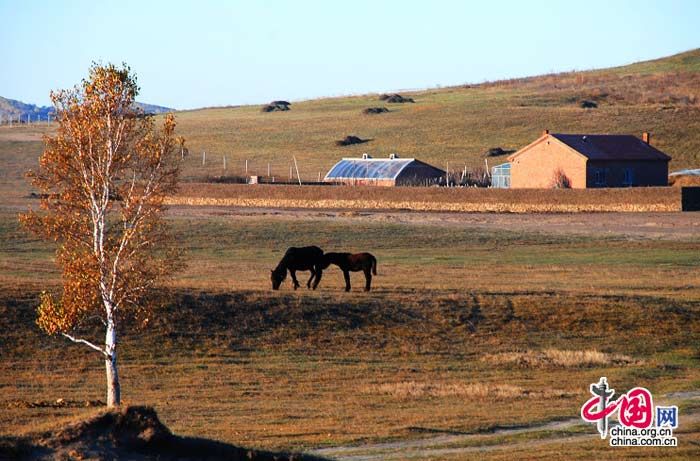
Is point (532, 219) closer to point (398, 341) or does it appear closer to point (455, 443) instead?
point (398, 341)

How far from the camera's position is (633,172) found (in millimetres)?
95062

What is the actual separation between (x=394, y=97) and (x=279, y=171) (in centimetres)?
6238

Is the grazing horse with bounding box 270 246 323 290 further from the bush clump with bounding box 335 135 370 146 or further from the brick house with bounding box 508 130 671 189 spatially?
the bush clump with bounding box 335 135 370 146

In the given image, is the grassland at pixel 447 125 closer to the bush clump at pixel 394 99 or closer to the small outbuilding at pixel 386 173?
the bush clump at pixel 394 99

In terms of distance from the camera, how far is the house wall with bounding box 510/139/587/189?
93.1 meters

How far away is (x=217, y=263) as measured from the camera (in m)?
48.0

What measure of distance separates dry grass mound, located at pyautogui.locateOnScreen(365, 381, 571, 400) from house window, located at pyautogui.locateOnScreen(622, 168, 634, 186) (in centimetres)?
7177

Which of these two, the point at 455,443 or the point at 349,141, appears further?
the point at 349,141

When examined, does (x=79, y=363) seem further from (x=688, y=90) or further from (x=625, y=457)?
(x=688, y=90)

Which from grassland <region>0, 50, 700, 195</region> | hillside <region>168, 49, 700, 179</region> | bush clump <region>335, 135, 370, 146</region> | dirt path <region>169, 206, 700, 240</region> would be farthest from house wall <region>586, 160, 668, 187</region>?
bush clump <region>335, 135, 370, 146</region>

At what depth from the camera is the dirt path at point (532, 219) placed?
211 feet

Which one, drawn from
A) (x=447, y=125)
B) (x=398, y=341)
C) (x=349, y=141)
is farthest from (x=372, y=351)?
(x=447, y=125)

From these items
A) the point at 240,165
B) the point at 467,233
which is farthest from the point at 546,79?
the point at 467,233

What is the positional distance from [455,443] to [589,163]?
2971 inches
